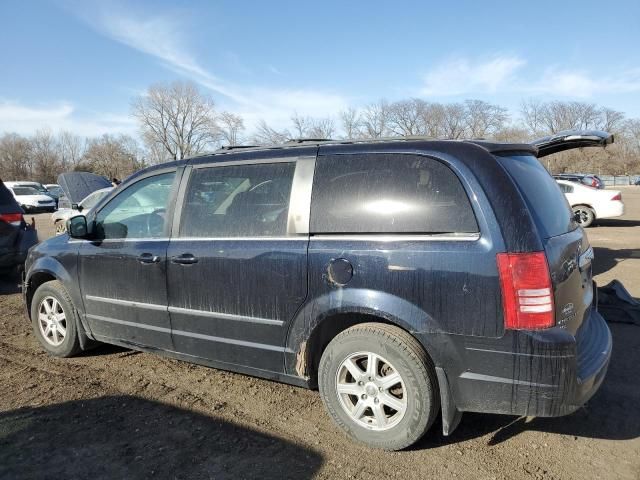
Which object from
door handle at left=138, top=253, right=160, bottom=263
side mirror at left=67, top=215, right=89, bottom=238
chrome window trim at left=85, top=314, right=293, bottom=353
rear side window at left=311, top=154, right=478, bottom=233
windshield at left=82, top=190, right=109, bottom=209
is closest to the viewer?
rear side window at left=311, top=154, right=478, bottom=233

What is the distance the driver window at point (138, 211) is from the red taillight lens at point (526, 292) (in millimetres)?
2567

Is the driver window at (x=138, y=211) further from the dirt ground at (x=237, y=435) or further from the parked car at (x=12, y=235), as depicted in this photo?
the parked car at (x=12, y=235)

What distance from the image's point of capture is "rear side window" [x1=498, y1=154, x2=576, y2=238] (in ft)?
9.30

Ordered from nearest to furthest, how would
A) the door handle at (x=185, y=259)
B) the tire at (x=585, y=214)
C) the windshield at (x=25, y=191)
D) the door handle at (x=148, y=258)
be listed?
1. the door handle at (x=185, y=259)
2. the door handle at (x=148, y=258)
3. the tire at (x=585, y=214)
4. the windshield at (x=25, y=191)

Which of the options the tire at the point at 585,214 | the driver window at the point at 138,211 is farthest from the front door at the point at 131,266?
the tire at the point at 585,214

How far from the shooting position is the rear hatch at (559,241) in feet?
8.86

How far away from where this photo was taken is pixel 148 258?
3.89m

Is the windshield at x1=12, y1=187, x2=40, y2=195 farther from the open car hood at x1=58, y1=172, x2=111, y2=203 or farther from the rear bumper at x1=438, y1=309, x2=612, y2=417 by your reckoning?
the rear bumper at x1=438, y1=309, x2=612, y2=417

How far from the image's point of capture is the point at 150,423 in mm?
3439

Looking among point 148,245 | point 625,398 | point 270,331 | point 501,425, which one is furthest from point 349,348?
point 625,398

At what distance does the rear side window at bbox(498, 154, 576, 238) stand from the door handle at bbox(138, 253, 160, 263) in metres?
2.53

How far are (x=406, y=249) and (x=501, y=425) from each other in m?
1.45

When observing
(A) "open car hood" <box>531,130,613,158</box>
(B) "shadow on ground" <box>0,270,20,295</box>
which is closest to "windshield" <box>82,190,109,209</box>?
(B) "shadow on ground" <box>0,270,20,295</box>

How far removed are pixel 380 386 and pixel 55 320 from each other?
3311 millimetres
